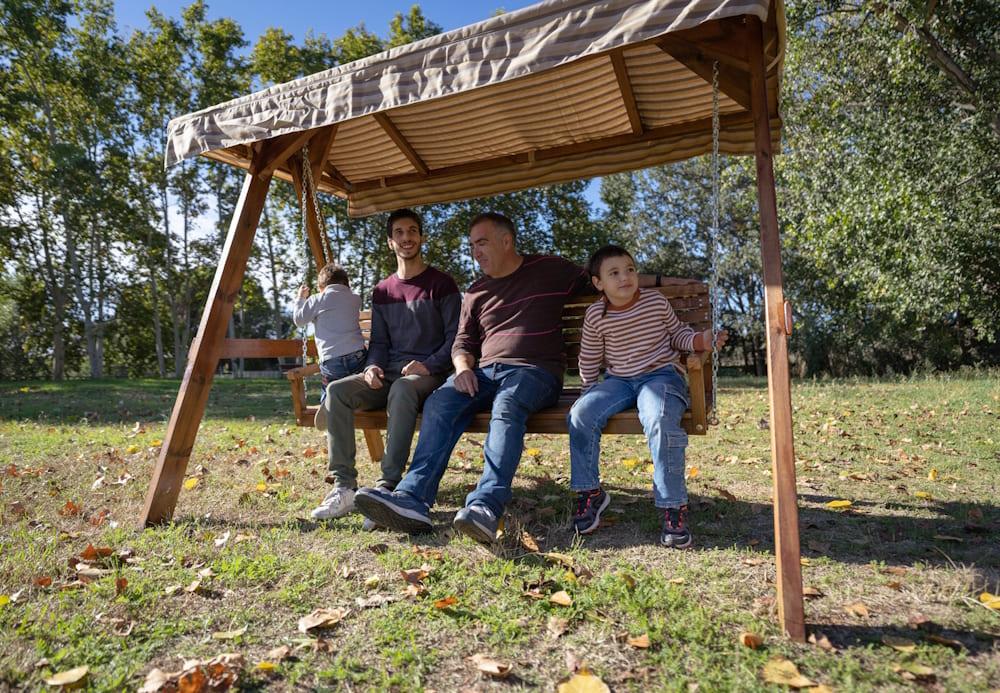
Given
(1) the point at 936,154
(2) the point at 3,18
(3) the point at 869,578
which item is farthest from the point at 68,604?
(2) the point at 3,18

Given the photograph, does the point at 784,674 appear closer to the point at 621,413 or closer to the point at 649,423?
the point at 649,423

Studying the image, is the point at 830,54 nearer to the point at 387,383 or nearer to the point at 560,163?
the point at 560,163

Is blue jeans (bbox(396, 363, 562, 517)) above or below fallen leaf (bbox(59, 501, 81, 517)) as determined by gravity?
above

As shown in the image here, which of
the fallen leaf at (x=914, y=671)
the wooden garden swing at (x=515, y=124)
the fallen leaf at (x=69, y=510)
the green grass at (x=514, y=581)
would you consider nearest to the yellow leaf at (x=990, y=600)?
the green grass at (x=514, y=581)

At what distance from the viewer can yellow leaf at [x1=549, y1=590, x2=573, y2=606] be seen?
250 centimetres

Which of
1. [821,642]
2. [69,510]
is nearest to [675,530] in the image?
[821,642]

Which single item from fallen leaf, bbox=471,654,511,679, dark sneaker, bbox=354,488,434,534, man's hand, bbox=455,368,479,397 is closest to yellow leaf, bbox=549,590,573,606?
fallen leaf, bbox=471,654,511,679

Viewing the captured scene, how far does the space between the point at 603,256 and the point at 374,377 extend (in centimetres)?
154

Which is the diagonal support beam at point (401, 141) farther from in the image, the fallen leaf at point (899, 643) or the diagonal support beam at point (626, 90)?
the fallen leaf at point (899, 643)

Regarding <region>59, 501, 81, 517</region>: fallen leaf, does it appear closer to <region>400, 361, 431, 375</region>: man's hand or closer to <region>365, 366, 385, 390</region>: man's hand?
<region>365, 366, 385, 390</region>: man's hand

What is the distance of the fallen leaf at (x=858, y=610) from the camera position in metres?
2.40

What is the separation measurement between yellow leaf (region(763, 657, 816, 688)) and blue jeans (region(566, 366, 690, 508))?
1102 millimetres

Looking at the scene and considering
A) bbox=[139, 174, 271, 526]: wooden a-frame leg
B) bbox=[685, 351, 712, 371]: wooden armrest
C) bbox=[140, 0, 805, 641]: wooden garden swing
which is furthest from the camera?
bbox=[139, 174, 271, 526]: wooden a-frame leg

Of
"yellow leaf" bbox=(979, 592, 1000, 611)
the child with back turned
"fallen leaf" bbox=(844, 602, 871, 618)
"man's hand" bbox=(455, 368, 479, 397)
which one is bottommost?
"fallen leaf" bbox=(844, 602, 871, 618)
